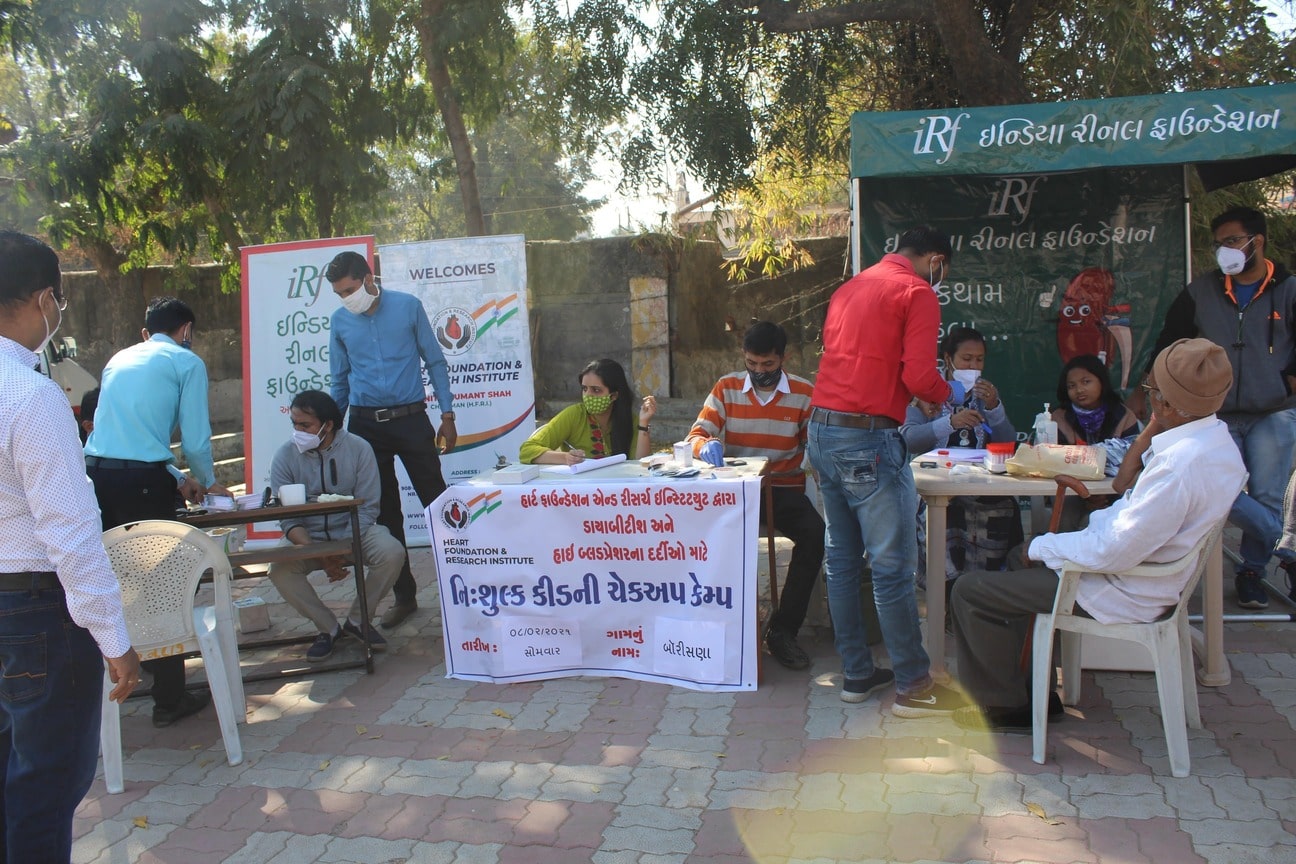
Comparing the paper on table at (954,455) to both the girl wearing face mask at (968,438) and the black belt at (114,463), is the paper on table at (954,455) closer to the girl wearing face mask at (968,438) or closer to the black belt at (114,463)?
the girl wearing face mask at (968,438)

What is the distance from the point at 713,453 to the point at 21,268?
2693 millimetres

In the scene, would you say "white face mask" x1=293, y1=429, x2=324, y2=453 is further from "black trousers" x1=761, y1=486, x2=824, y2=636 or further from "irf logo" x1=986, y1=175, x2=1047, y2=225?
"irf logo" x1=986, y1=175, x2=1047, y2=225

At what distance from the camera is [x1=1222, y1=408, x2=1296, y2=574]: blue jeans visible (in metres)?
4.65

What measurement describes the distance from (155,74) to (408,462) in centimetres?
505

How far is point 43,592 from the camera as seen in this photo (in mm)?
2348

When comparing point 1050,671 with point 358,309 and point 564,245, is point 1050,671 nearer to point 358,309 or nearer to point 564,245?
point 358,309

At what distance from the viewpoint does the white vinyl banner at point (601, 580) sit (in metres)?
4.03

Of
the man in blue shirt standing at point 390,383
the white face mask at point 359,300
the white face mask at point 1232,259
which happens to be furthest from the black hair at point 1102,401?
the white face mask at point 359,300

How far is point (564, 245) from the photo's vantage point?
970cm

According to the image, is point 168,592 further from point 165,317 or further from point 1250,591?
point 1250,591

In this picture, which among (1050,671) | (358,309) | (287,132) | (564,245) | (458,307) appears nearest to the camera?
(1050,671)

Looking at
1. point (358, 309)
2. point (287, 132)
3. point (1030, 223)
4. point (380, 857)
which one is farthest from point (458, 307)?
point (380, 857)

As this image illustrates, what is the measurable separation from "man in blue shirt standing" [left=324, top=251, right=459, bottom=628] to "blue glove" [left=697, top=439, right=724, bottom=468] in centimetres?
171

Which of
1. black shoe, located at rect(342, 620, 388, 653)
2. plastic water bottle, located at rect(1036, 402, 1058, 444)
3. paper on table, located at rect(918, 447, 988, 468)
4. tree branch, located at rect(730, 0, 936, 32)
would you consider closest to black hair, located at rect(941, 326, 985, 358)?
paper on table, located at rect(918, 447, 988, 468)
